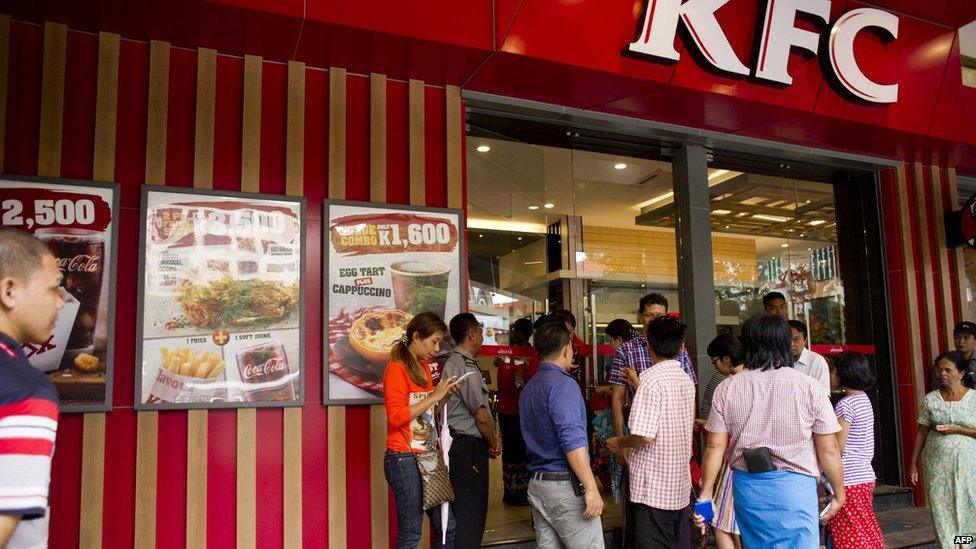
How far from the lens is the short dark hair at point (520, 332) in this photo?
586 centimetres

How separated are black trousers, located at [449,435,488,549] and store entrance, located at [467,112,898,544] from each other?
1.05m

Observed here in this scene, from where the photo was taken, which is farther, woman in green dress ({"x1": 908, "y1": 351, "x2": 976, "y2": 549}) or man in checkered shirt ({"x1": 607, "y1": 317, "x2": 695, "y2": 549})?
woman in green dress ({"x1": 908, "y1": 351, "x2": 976, "y2": 549})

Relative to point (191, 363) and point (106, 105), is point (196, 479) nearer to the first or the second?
point (191, 363)

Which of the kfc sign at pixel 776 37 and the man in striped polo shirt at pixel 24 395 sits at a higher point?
the kfc sign at pixel 776 37

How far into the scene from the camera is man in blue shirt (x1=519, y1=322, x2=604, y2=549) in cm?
336

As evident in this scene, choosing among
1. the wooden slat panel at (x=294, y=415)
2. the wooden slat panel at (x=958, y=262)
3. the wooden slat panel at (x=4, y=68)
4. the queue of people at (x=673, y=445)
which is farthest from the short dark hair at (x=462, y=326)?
the wooden slat panel at (x=958, y=262)

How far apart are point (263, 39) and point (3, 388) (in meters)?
3.42

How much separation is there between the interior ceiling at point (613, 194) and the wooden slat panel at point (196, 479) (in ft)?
Answer: 8.25

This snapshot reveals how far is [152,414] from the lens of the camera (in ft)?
13.8

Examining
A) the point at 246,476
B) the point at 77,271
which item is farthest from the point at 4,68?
the point at 246,476

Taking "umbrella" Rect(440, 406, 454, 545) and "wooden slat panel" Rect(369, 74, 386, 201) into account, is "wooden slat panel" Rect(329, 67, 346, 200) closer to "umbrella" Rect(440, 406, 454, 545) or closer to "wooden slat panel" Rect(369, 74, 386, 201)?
"wooden slat panel" Rect(369, 74, 386, 201)

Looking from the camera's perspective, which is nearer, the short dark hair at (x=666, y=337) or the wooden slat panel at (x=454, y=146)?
the short dark hair at (x=666, y=337)

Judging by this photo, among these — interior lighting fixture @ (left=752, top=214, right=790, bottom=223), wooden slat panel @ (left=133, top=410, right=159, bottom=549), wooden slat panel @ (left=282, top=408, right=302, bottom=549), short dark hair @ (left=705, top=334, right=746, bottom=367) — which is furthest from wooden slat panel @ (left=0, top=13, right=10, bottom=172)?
interior lighting fixture @ (left=752, top=214, right=790, bottom=223)

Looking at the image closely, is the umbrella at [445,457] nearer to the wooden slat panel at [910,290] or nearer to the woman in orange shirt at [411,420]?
the woman in orange shirt at [411,420]
